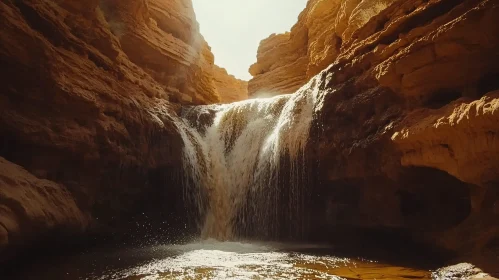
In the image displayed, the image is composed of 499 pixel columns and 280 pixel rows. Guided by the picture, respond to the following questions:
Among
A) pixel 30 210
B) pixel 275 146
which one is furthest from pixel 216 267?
pixel 275 146

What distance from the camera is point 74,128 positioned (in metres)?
8.63

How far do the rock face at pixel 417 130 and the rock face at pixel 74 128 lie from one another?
5714 millimetres

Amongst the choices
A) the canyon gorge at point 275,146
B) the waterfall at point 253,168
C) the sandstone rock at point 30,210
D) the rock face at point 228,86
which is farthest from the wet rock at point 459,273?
the rock face at point 228,86

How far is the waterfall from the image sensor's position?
10.6 meters

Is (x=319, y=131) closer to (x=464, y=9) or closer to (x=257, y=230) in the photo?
(x=257, y=230)

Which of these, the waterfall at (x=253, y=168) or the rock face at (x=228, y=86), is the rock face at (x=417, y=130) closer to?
the waterfall at (x=253, y=168)

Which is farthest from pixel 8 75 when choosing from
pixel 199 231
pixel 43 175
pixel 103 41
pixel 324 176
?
pixel 324 176

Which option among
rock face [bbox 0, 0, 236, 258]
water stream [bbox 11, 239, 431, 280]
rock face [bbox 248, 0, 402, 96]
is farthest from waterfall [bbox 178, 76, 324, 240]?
rock face [bbox 248, 0, 402, 96]

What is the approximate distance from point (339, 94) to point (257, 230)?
17.0 feet

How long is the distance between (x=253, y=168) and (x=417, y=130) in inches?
239

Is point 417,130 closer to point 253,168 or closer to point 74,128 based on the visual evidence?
point 253,168

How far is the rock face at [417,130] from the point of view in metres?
6.15

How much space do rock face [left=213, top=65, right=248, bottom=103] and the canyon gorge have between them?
2281cm

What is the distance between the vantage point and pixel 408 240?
8.19 meters
